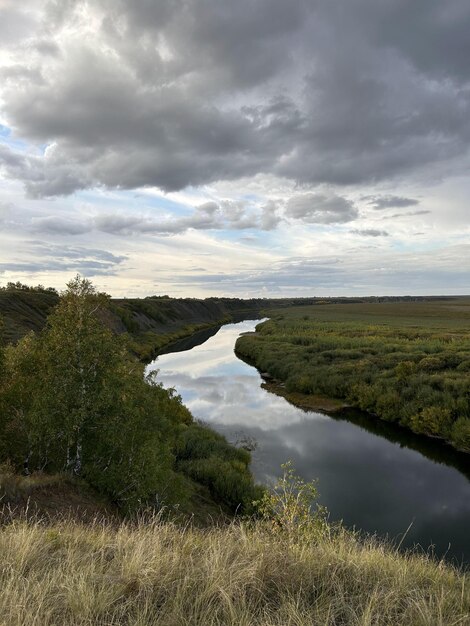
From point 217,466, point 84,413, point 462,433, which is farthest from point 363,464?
point 84,413

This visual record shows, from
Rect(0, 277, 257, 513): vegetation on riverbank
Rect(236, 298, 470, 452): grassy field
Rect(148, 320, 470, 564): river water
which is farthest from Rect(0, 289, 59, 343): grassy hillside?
Rect(0, 277, 257, 513): vegetation on riverbank

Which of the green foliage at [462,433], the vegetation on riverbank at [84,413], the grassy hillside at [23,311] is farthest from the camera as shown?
the grassy hillside at [23,311]

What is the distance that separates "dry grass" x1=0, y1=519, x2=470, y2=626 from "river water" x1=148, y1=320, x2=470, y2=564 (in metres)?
3.95

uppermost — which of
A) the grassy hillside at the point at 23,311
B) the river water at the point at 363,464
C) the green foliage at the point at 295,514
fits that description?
the grassy hillside at the point at 23,311

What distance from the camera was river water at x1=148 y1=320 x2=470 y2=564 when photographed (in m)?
17.1

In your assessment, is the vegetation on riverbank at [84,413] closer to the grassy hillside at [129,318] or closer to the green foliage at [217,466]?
the green foliage at [217,466]

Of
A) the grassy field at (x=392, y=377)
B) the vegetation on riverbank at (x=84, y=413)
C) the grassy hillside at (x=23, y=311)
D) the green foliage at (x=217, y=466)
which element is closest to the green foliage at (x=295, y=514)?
the vegetation on riverbank at (x=84, y=413)

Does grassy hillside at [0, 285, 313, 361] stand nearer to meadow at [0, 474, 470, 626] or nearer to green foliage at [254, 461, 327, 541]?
green foliage at [254, 461, 327, 541]

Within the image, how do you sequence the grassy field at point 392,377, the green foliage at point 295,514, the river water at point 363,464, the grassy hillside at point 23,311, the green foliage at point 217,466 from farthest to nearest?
the grassy hillside at point 23,311 < the grassy field at point 392,377 < the green foliage at point 217,466 < the river water at point 363,464 < the green foliage at point 295,514

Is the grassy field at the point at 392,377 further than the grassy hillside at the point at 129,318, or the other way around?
the grassy hillside at the point at 129,318

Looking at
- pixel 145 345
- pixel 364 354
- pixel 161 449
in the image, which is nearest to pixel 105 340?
pixel 161 449

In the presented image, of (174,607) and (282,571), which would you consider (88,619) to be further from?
(282,571)

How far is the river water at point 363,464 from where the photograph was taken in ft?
56.2

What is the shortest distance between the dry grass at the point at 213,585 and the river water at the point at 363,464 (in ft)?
13.0
